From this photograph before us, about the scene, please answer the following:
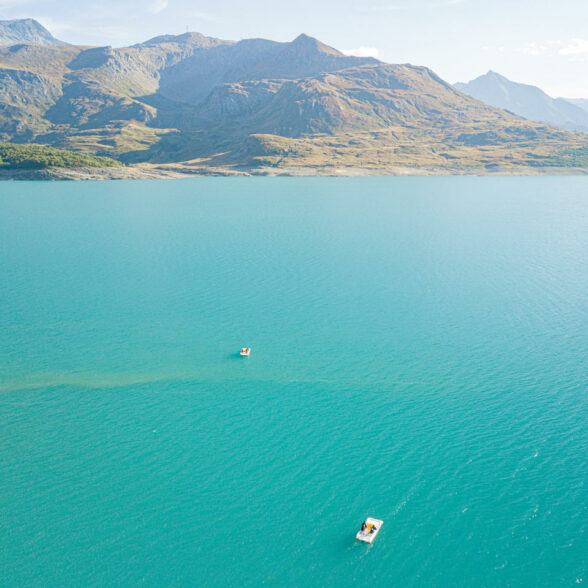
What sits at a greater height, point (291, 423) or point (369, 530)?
point (369, 530)

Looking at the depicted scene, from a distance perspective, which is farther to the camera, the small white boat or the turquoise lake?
the small white boat

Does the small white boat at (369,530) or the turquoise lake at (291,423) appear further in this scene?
the small white boat at (369,530)

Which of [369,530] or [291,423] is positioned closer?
[369,530]

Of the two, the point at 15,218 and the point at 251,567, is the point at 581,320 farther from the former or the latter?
the point at 15,218
